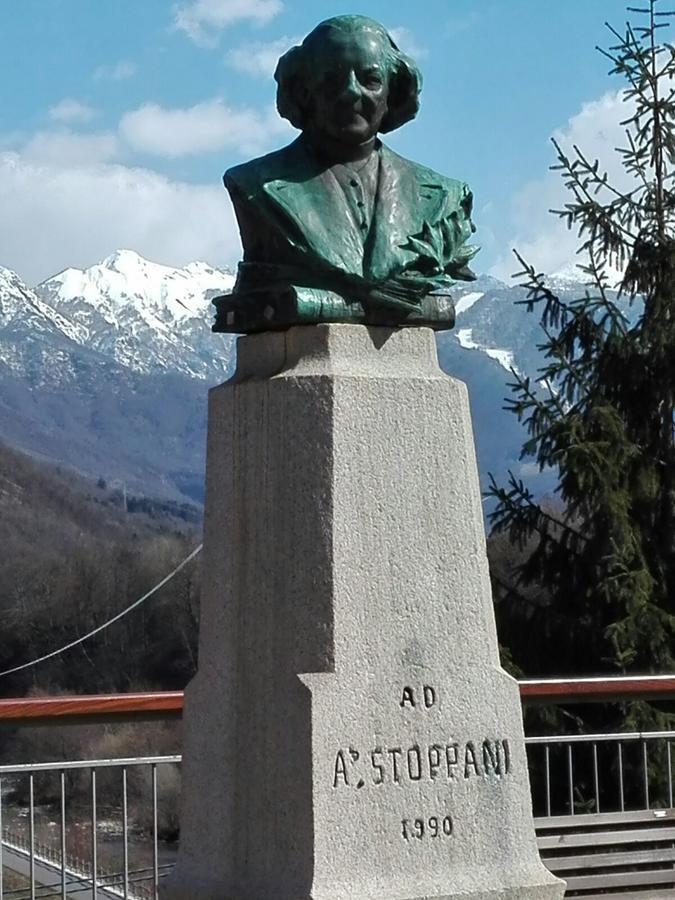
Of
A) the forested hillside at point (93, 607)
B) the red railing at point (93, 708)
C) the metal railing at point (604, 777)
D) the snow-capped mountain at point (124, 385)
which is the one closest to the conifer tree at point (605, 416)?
the metal railing at point (604, 777)

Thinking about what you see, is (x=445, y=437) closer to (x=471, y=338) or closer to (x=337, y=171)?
(x=337, y=171)

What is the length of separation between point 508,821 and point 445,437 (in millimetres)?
1233

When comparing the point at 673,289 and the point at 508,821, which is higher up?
the point at 673,289

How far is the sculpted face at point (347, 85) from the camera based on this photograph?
633 cm

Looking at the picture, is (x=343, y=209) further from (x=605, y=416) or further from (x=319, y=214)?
(x=605, y=416)

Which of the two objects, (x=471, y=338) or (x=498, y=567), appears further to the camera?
(x=471, y=338)

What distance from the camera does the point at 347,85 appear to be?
20.7 feet

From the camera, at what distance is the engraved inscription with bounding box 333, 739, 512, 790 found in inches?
230

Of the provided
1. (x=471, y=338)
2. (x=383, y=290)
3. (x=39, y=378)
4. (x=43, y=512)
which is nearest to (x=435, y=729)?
(x=383, y=290)

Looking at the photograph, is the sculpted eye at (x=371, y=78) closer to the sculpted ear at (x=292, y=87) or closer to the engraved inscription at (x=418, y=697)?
the sculpted ear at (x=292, y=87)

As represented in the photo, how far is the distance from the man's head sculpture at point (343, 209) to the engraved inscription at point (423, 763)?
1.36 metres

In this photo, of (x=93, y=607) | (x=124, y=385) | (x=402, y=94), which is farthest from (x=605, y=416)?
(x=124, y=385)

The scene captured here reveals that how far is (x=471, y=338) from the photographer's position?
122 meters

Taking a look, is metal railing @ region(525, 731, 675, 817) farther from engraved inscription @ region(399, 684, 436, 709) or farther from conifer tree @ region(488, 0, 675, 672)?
engraved inscription @ region(399, 684, 436, 709)
